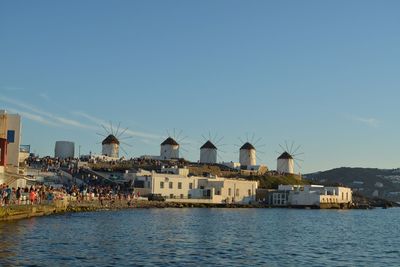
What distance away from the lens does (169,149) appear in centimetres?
19488

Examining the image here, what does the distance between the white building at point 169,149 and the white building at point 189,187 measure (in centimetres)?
5689

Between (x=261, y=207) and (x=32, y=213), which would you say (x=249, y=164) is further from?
(x=32, y=213)

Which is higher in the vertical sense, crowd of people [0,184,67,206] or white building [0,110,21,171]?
white building [0,110,21,171]

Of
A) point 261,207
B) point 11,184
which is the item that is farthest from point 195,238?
point 261,207

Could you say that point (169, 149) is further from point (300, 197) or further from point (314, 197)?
point (314, 197)

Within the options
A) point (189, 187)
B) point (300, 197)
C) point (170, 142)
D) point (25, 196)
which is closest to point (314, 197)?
point (300, 197)

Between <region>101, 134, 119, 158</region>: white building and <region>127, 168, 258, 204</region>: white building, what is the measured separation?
172 ft

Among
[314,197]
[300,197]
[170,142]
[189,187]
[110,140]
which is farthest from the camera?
[170,142]

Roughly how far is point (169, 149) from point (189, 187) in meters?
68.7

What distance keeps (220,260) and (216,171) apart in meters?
132

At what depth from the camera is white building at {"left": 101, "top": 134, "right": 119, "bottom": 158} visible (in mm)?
184625

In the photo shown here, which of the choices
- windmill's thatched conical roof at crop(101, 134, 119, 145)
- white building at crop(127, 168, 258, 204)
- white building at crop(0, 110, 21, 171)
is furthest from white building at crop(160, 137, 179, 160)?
white building at crop(0, 110, 21, 171)

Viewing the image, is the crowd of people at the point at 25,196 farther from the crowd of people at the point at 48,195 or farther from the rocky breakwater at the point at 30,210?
the rocky breakwater at the point at 30,210

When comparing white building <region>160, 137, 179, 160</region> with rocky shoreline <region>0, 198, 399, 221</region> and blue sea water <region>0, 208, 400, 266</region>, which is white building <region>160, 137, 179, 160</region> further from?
blue sea water <region>0, 208, 400, 266</region>
